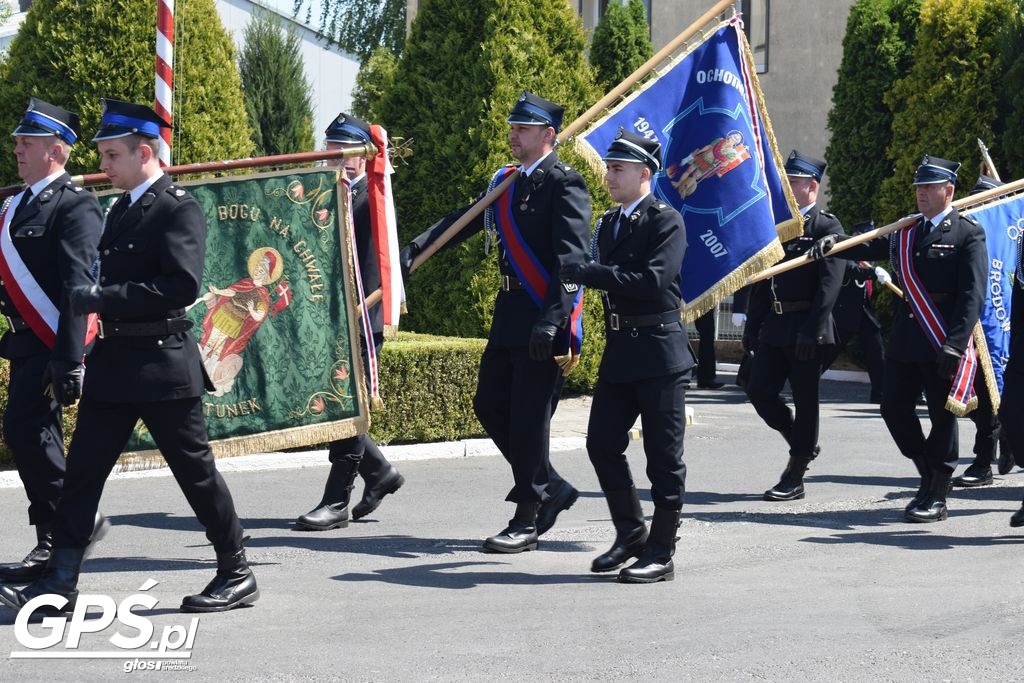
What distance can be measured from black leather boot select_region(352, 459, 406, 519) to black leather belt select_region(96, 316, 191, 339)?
2.39 meters

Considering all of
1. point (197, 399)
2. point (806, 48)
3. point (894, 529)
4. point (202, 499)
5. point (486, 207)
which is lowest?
point (894, 529)

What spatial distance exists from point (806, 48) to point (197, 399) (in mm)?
18623

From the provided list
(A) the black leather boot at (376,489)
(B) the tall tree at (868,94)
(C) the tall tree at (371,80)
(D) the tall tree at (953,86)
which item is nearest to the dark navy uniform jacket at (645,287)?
(A) the black leather boot at (376,489)

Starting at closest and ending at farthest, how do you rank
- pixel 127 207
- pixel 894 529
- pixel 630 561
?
pixel 127 207 → pixel 630 561 → pixel 894 529

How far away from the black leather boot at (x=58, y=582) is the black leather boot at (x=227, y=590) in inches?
17.0

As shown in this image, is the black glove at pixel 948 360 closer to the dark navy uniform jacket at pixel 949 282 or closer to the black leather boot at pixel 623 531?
the dark navy uniform jacket at pixel 949 282

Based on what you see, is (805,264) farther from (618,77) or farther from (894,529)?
(618,77)

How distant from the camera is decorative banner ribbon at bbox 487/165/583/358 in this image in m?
7.04

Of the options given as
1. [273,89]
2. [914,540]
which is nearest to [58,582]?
[914,540]

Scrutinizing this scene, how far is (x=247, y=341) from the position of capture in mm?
6996

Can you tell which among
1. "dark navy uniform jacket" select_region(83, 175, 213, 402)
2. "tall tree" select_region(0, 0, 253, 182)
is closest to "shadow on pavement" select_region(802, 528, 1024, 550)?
"dark navy uniform jacket" select_region(83, 175, 213, 402)

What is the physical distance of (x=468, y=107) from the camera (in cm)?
1290

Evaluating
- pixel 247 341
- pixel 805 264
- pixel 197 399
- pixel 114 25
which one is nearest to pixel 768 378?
pixel 805 264

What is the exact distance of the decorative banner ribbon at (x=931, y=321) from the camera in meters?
8.03
